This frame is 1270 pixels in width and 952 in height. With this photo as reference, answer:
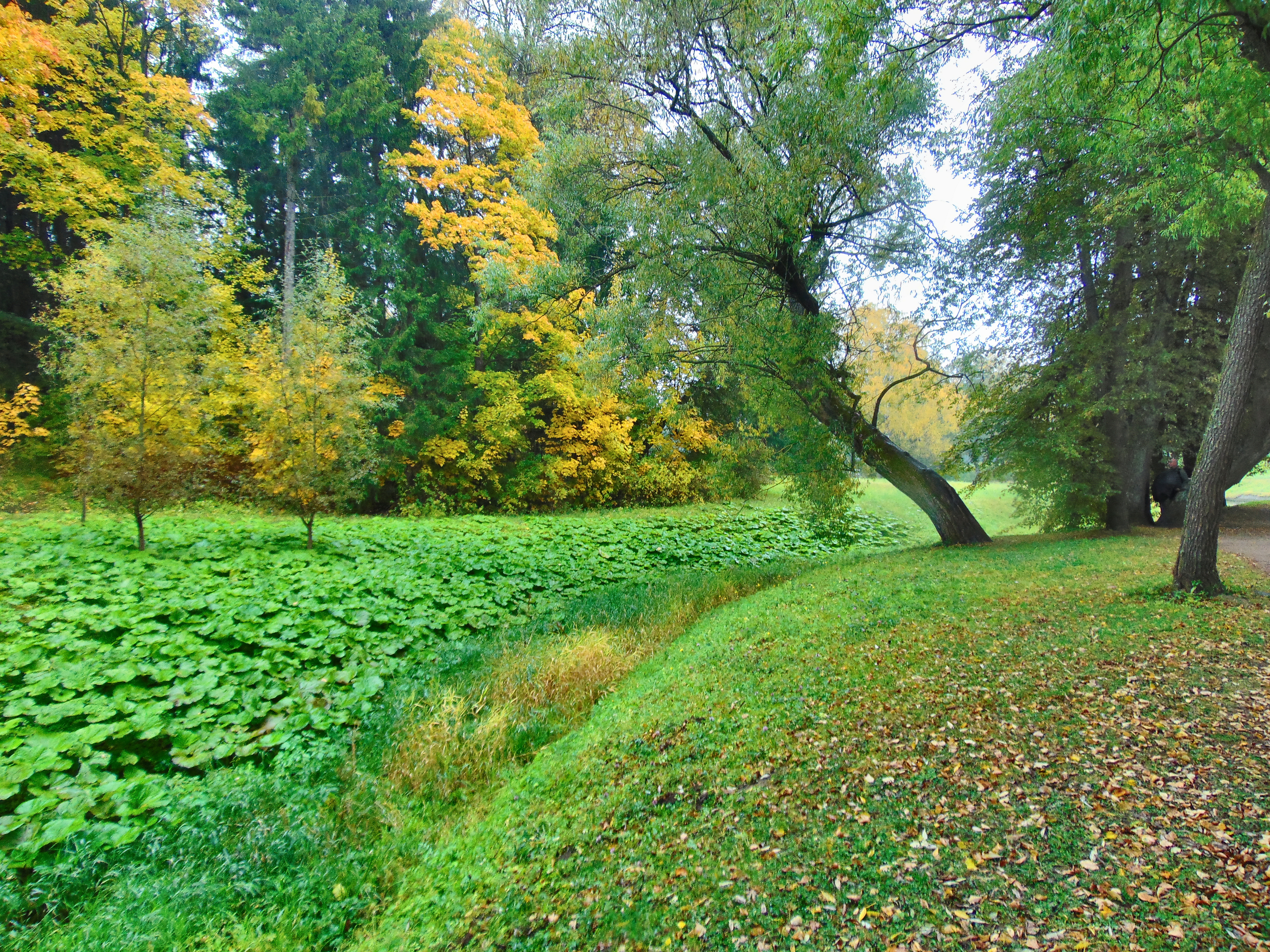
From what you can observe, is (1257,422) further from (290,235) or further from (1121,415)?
(290,235)

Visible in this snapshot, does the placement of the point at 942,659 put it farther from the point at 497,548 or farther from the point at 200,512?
the point at 200,512

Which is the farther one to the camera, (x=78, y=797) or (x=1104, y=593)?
(x=1104, y=593)

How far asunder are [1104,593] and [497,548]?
A: 31.0 feet

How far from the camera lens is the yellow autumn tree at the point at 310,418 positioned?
31.4 ft

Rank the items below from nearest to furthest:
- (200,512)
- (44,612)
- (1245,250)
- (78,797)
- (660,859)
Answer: (660,859), (78,797), (44,612), (1245,250), (200,512)

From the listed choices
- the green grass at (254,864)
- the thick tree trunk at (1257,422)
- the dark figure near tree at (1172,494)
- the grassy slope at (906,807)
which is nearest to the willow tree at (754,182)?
the grassy slope at (906,807)

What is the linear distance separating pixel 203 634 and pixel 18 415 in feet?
37.6

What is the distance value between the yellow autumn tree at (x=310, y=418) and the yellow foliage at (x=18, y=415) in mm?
5555

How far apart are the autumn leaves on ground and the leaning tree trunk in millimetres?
5132

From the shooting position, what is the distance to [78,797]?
400 cm

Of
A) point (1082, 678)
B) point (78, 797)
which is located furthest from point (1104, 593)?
point (78, 797)

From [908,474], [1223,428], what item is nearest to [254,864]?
[1223,428]

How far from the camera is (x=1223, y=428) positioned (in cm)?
592

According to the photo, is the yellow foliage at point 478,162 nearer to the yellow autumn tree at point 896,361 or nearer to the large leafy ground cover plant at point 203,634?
the yellow autumn tree at point 896,361
